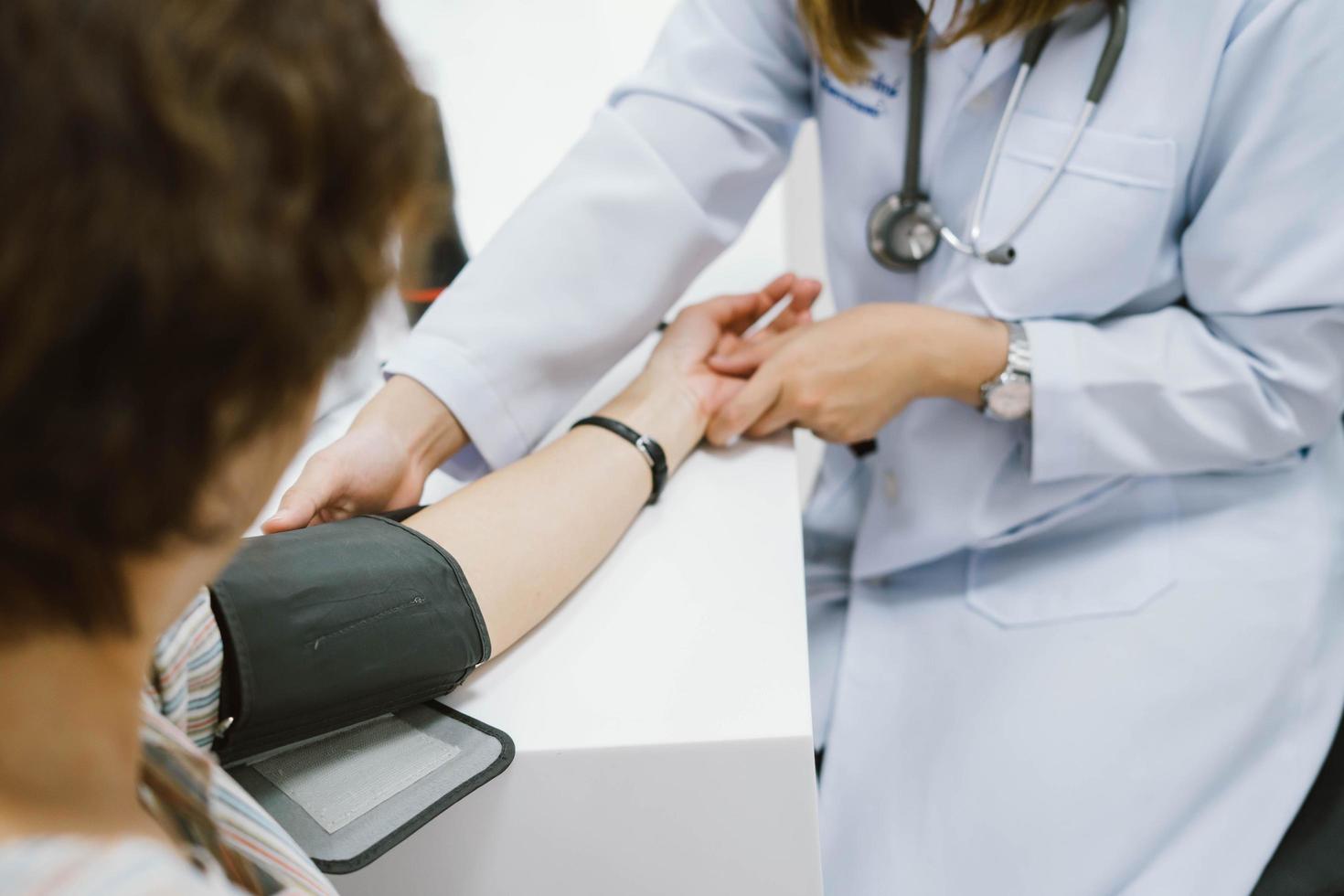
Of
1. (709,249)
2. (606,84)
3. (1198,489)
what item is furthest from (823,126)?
(606,84)

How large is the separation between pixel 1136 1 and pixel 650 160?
0.40m

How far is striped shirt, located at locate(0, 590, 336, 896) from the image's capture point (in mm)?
323

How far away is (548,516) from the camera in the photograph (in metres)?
0.71

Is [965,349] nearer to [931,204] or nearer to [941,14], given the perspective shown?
[931,204]

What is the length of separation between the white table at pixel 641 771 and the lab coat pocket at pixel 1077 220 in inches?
13.6

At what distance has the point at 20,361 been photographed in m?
0.28

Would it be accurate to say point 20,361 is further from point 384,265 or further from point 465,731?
point 465,731

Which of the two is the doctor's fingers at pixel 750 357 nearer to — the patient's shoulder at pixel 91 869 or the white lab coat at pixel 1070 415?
the white lab coat at pixel 1070 415

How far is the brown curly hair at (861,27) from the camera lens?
2.63 ft

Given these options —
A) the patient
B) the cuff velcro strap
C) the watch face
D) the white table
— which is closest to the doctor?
the watch face

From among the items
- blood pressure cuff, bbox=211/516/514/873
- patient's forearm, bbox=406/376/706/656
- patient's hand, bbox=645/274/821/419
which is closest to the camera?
blood pressure cuff, bbox=211/516/514/873

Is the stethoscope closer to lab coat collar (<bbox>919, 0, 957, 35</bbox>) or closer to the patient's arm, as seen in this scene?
lab coat collar (<bbox>919, 0, 957, 35</bbox>)

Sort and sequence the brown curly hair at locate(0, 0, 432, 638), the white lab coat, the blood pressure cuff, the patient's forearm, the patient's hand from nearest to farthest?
the brown curly hair at locate(0, 0, 432, 638) → the blood pressure cuff → the patient's forearm → the white lab coat → the patient's hand

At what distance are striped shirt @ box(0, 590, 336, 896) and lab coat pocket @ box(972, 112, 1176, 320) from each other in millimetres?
641
